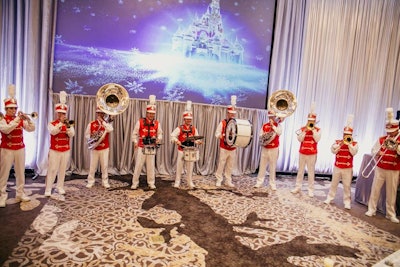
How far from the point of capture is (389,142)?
5.23 meters

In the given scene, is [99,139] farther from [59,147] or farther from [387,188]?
[387,188]

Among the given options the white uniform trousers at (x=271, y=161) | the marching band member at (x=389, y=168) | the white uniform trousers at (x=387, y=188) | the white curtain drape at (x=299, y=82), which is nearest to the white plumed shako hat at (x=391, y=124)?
the marching band member at (x=389, y=168)

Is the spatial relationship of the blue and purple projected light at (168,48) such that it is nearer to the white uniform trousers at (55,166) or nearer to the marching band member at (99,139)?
the marching band member at (99,139)

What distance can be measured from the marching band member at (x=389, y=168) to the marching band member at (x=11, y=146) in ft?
20.7

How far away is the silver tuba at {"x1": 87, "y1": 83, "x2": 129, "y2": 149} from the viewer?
17.8ft

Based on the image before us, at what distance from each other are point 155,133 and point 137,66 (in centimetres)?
191

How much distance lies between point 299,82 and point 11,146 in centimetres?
701

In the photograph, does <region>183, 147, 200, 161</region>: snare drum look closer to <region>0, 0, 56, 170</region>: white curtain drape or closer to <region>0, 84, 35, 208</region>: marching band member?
<region>0, 84, 35, 208</region>: marching band member

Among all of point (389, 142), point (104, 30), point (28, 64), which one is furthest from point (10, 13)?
point (389, 142)

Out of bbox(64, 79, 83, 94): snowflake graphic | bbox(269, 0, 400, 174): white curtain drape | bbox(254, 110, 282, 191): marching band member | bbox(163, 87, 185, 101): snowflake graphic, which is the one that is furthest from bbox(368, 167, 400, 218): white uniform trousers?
bbox(64, 79, 83, 94): snowflake graphic

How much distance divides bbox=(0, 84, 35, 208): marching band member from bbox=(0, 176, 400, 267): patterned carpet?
242 mm

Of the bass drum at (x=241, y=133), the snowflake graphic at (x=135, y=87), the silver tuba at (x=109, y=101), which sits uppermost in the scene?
the snowflake graphic at (x=135, y=87)

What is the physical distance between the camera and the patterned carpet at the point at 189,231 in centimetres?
319

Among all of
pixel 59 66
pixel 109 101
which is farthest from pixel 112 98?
pixel 59 66
